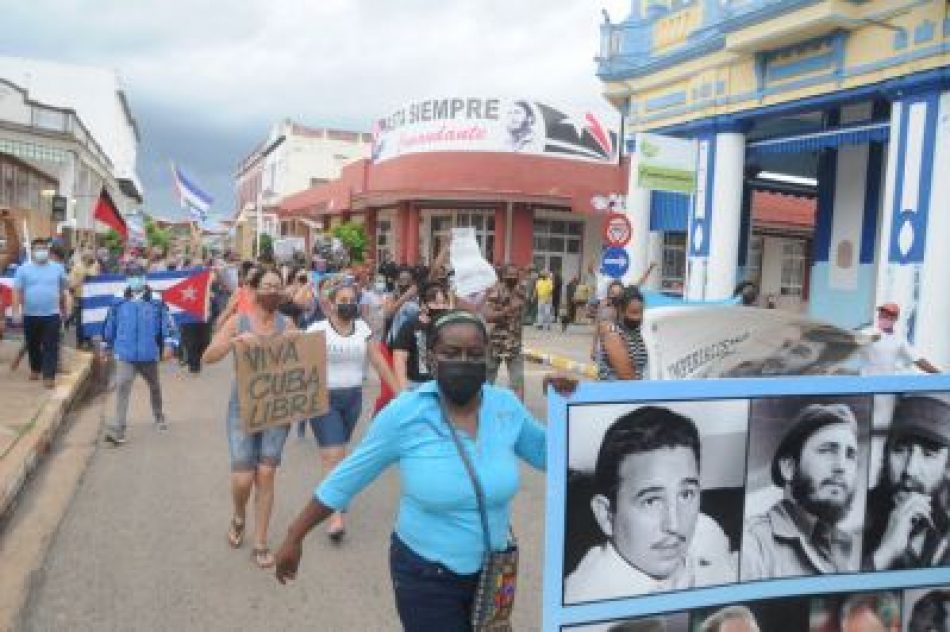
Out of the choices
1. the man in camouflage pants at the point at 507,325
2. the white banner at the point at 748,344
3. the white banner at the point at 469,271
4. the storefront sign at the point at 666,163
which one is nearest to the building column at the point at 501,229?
the storefront sign at the point at 666,163

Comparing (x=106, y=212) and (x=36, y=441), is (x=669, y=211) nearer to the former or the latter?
(x=106, y=212)

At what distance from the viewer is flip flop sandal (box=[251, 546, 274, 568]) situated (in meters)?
5.25

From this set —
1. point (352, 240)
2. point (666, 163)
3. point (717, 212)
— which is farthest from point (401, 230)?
point (717, 212)

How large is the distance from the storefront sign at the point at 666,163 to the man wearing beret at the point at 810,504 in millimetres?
12884

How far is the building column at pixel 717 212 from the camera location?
53.1ft

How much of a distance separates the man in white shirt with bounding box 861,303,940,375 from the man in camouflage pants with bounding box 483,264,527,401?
130 inches

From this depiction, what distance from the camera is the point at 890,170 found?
12.9m

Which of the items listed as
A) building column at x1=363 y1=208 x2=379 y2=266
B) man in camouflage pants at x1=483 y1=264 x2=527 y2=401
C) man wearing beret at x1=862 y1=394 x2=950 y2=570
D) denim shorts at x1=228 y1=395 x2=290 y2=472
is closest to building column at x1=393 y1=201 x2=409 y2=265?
building column at x1=363 y1=208 x2=379 y2=266

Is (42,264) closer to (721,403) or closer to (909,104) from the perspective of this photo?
(721,403)

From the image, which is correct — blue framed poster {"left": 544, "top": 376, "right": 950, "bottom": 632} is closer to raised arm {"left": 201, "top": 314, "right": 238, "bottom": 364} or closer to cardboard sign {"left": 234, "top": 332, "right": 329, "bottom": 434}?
cardboard sign {"left": 234, "top": 332, "right": 329, "bottom": 434}

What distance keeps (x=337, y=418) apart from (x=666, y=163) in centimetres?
1152

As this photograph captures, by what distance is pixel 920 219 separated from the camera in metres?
12.3

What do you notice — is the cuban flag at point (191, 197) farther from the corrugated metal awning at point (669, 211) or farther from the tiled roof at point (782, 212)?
the tiled roof at point (782, 212)

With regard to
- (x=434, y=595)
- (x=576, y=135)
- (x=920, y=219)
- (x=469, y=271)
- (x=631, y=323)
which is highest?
(x=576, y=135)
